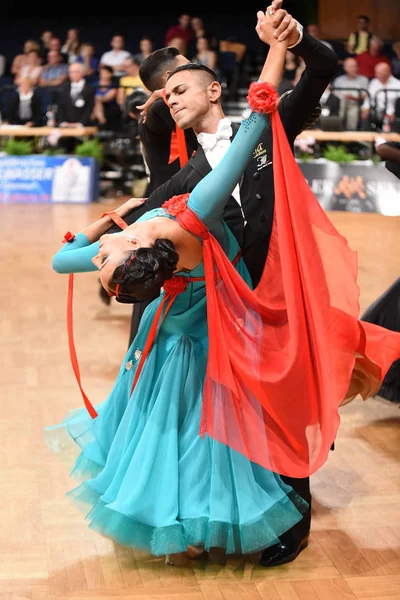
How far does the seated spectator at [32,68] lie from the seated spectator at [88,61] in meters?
0.56

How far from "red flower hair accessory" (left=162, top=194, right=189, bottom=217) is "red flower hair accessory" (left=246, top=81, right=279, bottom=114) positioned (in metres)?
0.31

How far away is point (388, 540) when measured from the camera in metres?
2.78

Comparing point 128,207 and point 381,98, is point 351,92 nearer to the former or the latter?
point 381,98

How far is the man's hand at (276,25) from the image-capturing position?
7.40ft

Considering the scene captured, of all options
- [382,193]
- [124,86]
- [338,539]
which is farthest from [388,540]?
[124,86]

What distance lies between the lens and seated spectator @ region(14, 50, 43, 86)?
39.8ft

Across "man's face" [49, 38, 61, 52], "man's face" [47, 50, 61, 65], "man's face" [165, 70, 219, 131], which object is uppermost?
"man's face" [165, 70, 219, 131]

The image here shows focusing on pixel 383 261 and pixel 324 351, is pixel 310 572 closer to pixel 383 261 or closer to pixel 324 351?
pixel 324 351

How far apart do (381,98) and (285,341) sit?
9184 millimetres

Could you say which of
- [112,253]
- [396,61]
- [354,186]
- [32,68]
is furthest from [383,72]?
[112,253]

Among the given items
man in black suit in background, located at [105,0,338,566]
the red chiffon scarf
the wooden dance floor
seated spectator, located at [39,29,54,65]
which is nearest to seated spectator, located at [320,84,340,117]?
seated spectator, located at [39,29,54,65]

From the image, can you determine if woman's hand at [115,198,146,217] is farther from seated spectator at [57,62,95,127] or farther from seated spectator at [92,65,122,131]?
seated spectator at [92,65,122,131]

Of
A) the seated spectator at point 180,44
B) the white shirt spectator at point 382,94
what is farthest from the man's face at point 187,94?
the seated spectator at point 180,44

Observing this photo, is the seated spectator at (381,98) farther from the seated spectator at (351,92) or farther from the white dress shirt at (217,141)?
the white dress shirt at (217,141)
